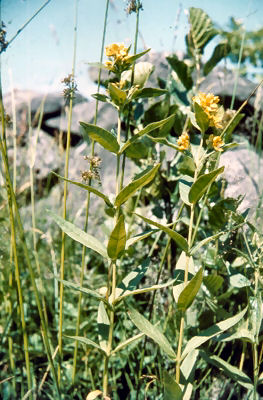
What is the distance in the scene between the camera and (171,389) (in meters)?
0.73

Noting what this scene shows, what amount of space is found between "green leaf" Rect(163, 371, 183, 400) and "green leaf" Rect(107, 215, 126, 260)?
24 centimetres

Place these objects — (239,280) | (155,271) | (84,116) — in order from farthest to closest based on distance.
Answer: (84,116), (155,271), (239,280)

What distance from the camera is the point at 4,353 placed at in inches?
48.9

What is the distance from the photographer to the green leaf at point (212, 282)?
0.98 m

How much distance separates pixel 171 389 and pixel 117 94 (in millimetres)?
585

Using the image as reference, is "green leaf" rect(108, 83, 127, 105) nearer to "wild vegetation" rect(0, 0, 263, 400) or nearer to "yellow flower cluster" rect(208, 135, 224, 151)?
"wild vegetation" rect(0, 0, 263, 400)

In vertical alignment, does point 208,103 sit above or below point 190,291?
above

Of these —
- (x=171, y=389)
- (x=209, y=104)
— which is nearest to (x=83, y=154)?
(x=209, y=104)

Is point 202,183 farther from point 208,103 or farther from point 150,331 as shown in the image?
point 150,331

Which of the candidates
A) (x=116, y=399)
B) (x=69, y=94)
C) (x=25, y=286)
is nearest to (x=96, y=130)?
(x=69, y=94)

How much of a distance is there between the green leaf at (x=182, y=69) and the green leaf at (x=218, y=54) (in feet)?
0.25

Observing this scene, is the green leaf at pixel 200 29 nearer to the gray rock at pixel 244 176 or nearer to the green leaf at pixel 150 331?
the gray rock at pixel 244 176

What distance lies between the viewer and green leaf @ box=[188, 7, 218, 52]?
1.24 meters

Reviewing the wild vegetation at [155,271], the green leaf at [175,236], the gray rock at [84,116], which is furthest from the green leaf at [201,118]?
the gray rock at [84,116]
